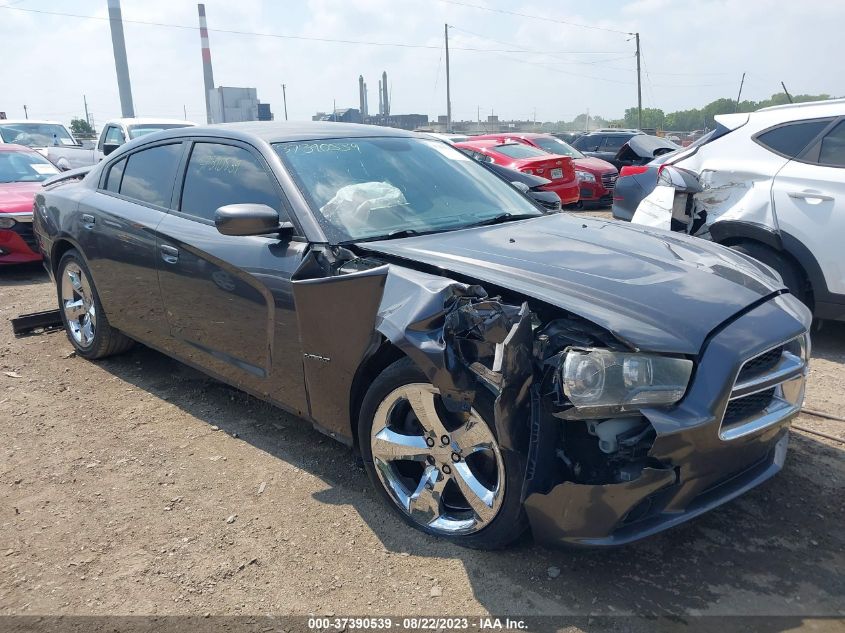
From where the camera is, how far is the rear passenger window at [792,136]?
195 inches

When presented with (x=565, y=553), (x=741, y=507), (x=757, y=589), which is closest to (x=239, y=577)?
(x=565, y=553)

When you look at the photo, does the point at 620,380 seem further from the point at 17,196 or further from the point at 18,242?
the point at 17,196

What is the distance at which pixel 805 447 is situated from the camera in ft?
11.4

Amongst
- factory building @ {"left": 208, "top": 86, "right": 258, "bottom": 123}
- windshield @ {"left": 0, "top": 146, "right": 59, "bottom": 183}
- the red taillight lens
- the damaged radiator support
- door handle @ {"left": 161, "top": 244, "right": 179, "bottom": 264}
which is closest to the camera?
door handle @ {"left": 161, "top": 244, "right": 179, "bottom": 264}

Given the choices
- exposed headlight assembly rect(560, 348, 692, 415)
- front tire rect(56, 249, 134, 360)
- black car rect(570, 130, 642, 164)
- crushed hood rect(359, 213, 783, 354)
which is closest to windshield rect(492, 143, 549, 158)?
black car rect(570, 130, 642, 164)

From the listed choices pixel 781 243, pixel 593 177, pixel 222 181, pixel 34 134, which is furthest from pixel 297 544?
pixel 34 134

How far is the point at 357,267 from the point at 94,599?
1613 millimetres

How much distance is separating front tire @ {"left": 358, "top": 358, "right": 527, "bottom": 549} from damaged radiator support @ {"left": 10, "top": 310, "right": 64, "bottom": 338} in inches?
156

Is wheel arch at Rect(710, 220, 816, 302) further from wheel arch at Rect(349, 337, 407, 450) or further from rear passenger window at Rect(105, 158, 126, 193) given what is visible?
rear passenger window at Rect(105, 158, 126, 193)

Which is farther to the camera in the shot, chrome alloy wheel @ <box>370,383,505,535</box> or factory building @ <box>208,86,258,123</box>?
factory building @ <box>208,86,258,123</box>

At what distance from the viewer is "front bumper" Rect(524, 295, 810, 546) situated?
2.25 meters

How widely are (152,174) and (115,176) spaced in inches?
22.5

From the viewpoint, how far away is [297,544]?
2832 millimetres

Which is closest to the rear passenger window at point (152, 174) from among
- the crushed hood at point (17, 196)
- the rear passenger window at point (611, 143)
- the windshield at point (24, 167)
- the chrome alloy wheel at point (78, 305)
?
the chrome alloy wheel at point (78, 305)
